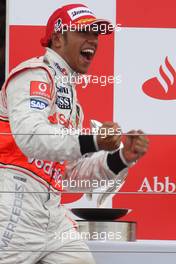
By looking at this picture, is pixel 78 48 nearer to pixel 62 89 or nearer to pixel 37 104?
pixel 62 89

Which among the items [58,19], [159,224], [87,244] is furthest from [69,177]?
[159,224]

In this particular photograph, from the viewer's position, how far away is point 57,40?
9.14ft

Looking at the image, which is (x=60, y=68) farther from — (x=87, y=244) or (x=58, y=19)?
(x=87, y=244)

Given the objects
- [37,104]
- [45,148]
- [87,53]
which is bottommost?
[45,148]

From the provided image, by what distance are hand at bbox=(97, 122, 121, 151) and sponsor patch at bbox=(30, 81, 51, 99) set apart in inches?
7.0

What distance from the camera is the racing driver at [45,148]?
2.42 metres

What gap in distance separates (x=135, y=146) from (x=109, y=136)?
6.8 inches

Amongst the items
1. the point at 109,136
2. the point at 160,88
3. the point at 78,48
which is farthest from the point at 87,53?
the point at 160,88

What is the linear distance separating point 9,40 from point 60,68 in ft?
2.55

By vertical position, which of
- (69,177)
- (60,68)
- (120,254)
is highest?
(60,68)

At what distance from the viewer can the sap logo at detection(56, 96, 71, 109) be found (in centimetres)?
A: 264

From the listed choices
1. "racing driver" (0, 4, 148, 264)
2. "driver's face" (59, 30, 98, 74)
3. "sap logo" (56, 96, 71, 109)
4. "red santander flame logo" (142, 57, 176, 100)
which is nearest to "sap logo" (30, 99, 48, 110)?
"racing driver" (0, 4, 148, 264)

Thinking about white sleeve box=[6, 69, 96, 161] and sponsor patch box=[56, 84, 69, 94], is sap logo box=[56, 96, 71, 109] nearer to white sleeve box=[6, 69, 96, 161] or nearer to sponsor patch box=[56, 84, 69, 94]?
sponsor patch box=[56, 84, 69, 94]

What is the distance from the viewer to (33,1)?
11.3 feet
